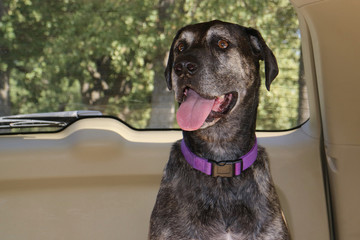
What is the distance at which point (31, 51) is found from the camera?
3.75 metres

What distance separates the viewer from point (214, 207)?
315cm

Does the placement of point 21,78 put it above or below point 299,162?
above

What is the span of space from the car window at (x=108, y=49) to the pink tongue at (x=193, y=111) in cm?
67

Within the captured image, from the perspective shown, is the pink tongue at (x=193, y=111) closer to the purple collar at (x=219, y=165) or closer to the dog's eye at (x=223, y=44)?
the purple collar at (x=219, y=165)

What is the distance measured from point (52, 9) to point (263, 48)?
123 cm

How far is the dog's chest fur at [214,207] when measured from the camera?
3.10 metres

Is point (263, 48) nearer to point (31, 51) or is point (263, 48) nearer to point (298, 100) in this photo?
point (298, 100)

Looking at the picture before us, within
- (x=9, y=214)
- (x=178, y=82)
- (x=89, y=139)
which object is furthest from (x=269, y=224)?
(x=9, y=214)

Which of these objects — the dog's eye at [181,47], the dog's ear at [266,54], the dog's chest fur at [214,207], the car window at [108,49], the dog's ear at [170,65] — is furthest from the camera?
the car window at [108,49]

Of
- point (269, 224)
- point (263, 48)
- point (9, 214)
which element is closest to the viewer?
point (269, 224)

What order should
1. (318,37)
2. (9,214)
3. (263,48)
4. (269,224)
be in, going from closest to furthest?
(269,224) → (263,48) → (318,37) → (9,214)

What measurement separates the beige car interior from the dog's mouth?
0.74 m

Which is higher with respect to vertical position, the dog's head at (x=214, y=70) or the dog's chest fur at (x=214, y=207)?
the dog's head at (x=214, y=70)

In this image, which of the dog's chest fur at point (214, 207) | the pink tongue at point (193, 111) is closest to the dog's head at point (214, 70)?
the pink tongue at point (193, 111)
